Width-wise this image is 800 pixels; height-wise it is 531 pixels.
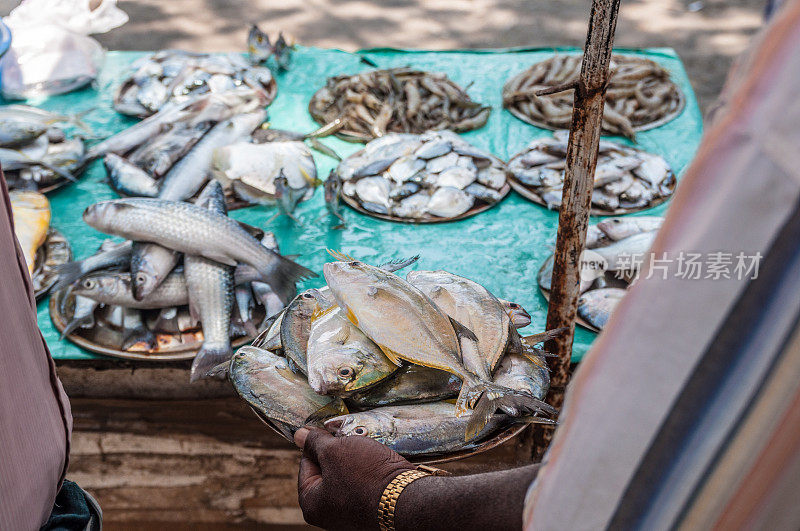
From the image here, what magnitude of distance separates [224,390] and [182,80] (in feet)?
7.28

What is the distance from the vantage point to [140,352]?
2379 mm

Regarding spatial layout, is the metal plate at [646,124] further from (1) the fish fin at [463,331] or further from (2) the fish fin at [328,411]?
(2) the fish fin at [328,411]

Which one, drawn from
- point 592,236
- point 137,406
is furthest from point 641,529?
point 137,406

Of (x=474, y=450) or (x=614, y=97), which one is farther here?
(x=614, y=97)

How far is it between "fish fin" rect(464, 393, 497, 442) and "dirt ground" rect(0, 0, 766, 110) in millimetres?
5770

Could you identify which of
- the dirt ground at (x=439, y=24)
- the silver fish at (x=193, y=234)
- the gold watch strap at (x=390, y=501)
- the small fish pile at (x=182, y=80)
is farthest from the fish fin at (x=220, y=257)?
the dirt ground at (x=439, y=24)

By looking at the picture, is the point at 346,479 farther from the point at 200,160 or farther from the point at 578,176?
the point at 200,160

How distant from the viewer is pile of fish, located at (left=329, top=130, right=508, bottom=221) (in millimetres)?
3086

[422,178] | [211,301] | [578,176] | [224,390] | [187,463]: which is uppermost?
[578,176]

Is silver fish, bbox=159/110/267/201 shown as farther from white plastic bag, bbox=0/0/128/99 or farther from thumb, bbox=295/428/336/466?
thumb, bbox=295/428/336/466

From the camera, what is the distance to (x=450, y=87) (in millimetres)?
3932

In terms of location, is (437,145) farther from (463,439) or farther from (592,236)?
(463,439)

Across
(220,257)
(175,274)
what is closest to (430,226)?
(220,257)

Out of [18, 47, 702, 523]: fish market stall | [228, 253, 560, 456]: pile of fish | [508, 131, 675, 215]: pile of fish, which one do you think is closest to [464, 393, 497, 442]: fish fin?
[228, 253, 560, 456]: pile of fish
